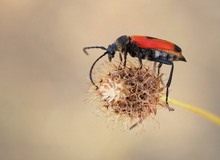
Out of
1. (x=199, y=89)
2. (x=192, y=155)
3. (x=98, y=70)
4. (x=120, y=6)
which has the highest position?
(x=120, y=6)

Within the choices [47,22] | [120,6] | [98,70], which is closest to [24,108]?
[47,22]

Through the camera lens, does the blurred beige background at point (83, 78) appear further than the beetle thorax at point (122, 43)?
Yes

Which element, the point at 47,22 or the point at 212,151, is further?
the point at 47,22

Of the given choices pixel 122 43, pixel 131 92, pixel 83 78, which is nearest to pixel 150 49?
pixel 122 43

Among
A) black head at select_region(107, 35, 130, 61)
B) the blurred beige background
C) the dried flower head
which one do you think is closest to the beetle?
black head at select_region(107, 35, 130, 61)

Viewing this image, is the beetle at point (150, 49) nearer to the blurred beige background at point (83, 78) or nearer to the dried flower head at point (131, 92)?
the dried flower head at point (131, 92)

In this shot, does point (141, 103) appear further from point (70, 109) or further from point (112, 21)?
point (112, 21)

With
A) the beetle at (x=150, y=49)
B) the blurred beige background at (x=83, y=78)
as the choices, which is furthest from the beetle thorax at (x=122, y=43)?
the blurred beige background at (x=83, y=78)

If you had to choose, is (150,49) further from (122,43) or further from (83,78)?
(83,78)
